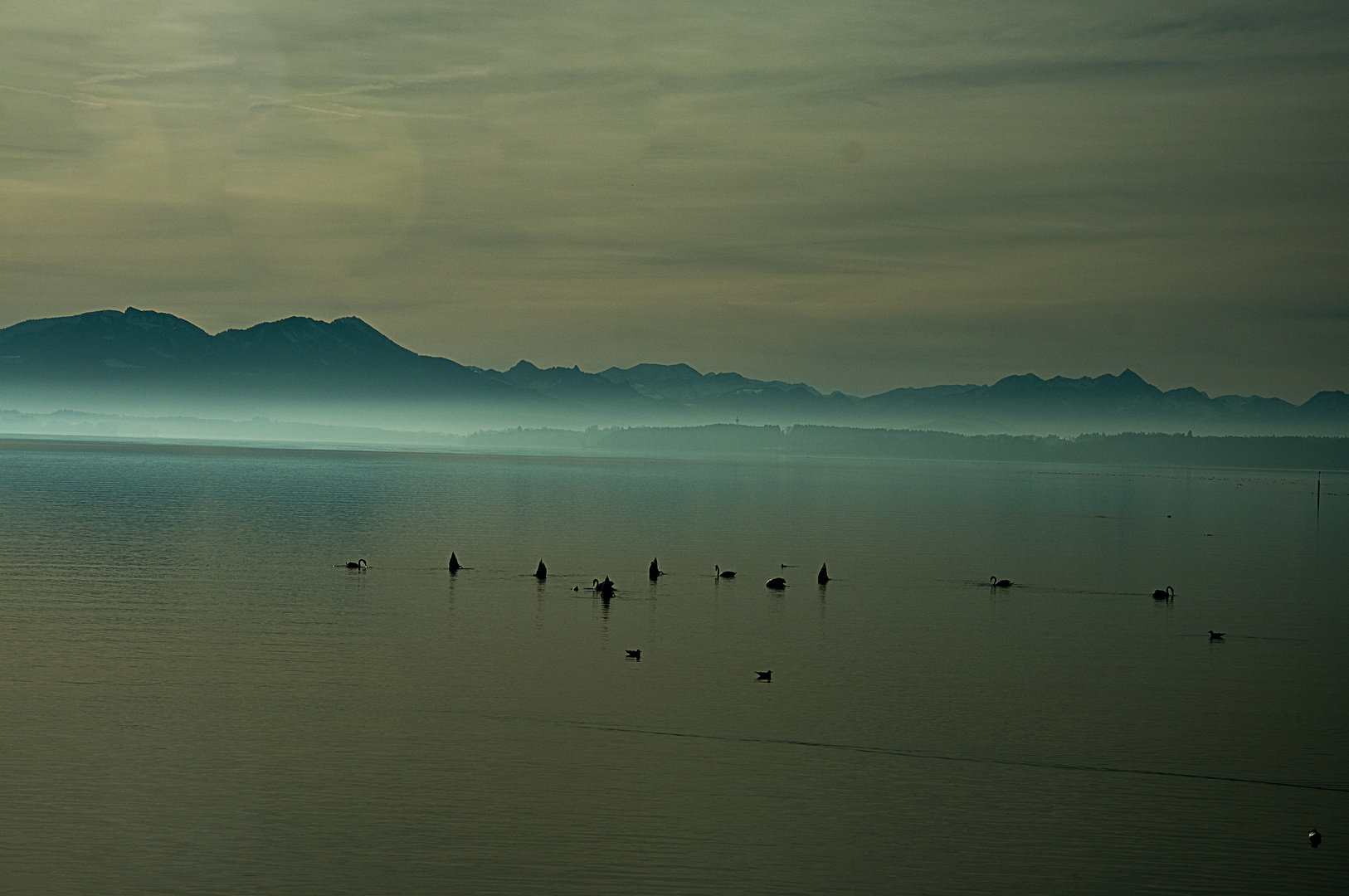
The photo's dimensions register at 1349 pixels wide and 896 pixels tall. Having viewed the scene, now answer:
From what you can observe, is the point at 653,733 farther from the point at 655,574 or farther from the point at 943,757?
the point at 655,574

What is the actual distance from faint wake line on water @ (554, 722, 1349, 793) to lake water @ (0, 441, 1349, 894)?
11cm

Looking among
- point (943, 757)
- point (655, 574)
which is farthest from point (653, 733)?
point (655, 574)

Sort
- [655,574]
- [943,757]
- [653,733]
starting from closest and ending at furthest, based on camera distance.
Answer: [943,757] < [653,733] < [655,574]

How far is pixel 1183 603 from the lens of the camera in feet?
225

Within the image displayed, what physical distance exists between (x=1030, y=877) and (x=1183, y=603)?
4887cm

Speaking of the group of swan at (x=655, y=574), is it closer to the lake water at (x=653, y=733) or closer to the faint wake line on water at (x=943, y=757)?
the lake water at (x=653, y=733)

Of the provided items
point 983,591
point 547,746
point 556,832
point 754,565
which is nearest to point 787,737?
point 547,746

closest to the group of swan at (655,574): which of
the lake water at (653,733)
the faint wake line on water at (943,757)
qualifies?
the lake water at (653,733)

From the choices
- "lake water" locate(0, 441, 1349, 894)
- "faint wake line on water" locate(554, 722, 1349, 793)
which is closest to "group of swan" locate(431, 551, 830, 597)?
"lake water" locate(0, 441, 1349, 894)

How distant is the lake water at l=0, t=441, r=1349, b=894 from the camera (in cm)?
2462

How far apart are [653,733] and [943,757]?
311 inches

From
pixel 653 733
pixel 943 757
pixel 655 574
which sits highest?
pixel 655 574

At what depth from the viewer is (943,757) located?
3269cm

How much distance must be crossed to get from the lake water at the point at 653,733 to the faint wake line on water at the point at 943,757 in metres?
0.11
